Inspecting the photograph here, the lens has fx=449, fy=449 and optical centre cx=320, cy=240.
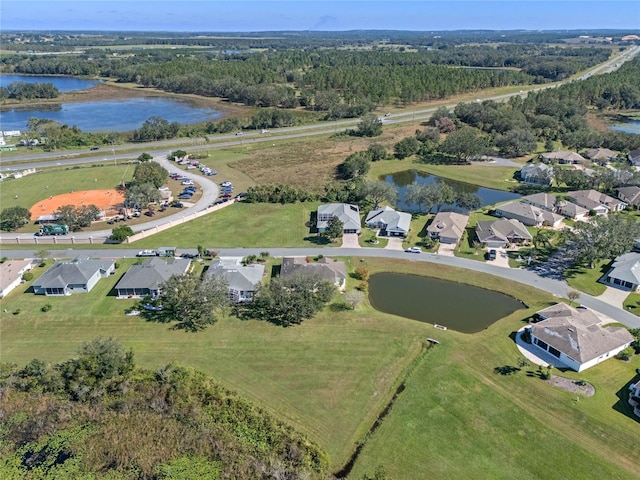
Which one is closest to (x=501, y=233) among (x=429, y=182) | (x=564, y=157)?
Answer: (x=429, y=182)

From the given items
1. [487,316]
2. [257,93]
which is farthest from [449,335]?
[257,93]

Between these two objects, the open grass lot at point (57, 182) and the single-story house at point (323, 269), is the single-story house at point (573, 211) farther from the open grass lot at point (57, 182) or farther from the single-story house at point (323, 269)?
the open grass lot at point (57, 182)

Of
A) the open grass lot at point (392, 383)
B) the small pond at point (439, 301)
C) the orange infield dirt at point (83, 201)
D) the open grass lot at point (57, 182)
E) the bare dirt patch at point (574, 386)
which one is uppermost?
the open grass lot at point (57, 182)

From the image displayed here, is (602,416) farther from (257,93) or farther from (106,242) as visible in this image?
(257,93)

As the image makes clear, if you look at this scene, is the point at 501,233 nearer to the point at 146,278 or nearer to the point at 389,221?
the point at 389,221

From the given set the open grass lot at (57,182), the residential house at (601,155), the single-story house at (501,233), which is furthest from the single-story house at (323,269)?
the residential house at (601,155)

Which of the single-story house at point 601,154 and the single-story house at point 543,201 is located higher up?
the single-story house at point 601,154
